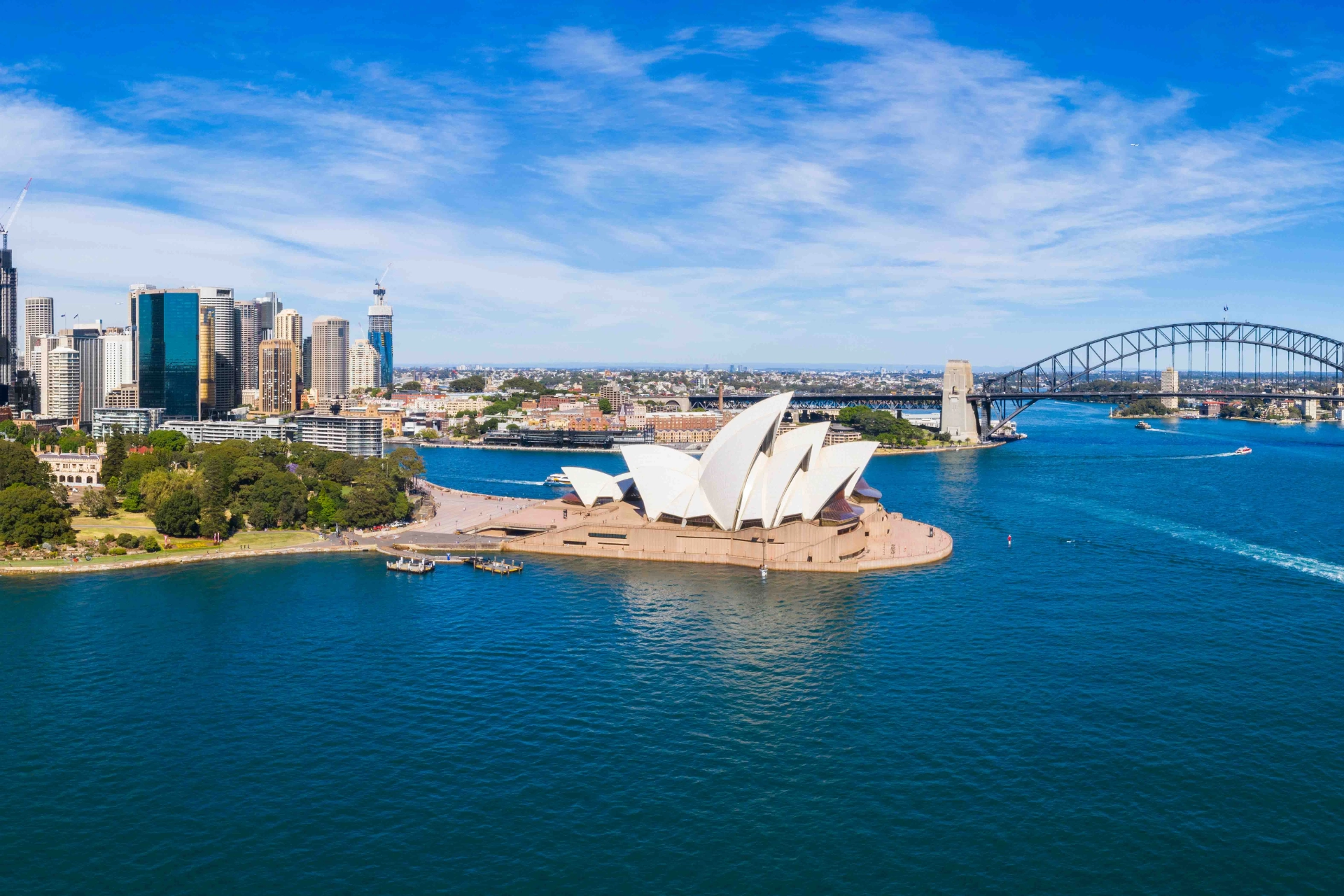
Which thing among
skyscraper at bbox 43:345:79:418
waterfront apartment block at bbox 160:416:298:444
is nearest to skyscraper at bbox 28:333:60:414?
skyscraper at bbox 43:345:79:418

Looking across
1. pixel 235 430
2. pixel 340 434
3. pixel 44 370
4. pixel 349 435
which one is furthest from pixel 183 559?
pixel 44 370

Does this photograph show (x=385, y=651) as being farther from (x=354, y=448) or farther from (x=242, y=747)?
(x=354, y=448)

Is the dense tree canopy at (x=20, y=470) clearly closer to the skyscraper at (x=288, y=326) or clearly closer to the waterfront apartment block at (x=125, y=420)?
the waterfront apartment block at (x=125, y=420)

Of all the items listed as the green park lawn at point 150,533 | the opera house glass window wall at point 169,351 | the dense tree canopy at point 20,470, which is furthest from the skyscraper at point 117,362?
the green park lawn at point 150,533

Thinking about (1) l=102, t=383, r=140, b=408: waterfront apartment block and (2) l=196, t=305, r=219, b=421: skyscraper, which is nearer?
(2) l=196, t=305, r=219, b=421: skyscraper

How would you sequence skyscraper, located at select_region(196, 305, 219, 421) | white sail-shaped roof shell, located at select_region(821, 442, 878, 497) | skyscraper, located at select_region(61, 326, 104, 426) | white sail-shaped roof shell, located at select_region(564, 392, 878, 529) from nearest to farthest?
white sail-shaped roof shell, located at select_region(564, 392, 878, 529) < white sail-shaped roof shell, located at select_region(821, 442, 878, 497) < skyscraper, located at select_region(196, 305, 219, 421) < skyscraper, located at select_region(61, 326, 104, 426)

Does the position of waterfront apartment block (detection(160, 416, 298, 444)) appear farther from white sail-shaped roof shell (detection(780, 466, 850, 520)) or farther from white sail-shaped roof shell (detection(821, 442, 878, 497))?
white sail-shaped roof shell (detection(780, 466, 850, 520))

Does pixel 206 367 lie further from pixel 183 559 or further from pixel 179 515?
pixel 183 559
